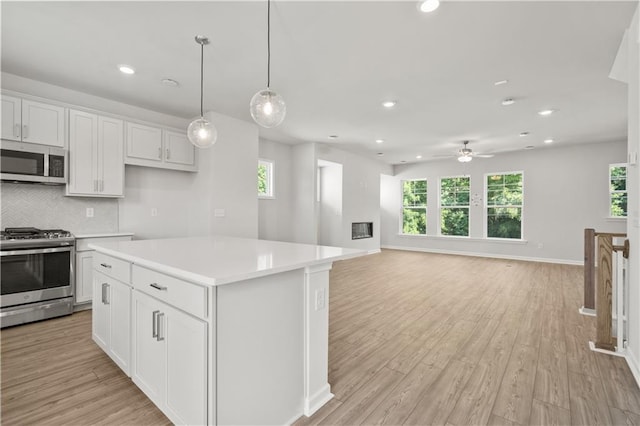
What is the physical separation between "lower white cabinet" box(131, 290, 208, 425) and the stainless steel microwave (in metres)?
2.50

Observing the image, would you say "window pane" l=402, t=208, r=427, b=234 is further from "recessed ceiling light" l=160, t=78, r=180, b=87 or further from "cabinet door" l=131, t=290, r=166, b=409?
"cabinet door" l=131, t=290, r=166, b=409

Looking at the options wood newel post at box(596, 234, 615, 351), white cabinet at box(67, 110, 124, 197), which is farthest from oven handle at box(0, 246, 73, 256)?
wood newel post at box(596, 234, 615, 351)

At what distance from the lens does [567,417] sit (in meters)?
1.75

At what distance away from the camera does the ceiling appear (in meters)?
2.28

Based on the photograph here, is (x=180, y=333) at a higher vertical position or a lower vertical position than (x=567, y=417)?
higher

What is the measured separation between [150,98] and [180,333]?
11.9ft

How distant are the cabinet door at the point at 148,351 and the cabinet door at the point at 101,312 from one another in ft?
1.85

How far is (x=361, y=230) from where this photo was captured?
827 centimetres

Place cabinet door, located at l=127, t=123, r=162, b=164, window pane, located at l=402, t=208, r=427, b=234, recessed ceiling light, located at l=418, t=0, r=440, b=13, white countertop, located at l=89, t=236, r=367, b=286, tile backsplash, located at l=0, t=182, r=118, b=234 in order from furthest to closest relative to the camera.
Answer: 1. window pane, located at l=402, t=208, r=427, b=234
2. cabinet door, located at l=127, t=123, r=162, b=164
3. tile backsplash, located at l=0, t=182, r=118, b=234
4. recessed ceiling light, located at l=418, t=0, r=440, b=13
5. white countertop, located at l=89, t=236, r=367, b=286

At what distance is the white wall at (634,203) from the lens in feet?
7.21

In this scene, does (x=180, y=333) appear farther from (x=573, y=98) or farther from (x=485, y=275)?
(x=485, y=275)

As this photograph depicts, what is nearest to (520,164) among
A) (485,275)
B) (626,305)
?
(485,275)

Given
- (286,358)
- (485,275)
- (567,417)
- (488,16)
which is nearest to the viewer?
(286,358)

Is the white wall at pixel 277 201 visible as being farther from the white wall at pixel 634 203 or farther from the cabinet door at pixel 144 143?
the white wall at pixel 634 203
